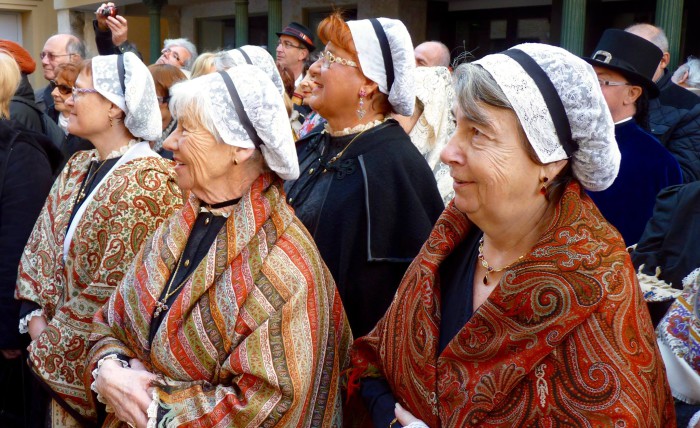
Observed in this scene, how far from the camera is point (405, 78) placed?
3283 mm

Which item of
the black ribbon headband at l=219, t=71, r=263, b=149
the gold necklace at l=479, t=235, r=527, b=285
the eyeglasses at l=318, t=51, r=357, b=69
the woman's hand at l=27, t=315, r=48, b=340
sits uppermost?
the eyeglasses at l=318, t=51, r=357, b=69

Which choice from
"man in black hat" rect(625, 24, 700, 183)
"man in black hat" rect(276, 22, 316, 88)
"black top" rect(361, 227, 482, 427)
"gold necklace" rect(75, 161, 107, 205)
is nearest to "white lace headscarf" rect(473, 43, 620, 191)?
"black top" rect(361, 227, 482, 427)

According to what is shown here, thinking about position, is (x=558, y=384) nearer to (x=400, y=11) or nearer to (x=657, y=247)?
(x=657, y=247)

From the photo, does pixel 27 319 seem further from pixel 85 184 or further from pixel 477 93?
pixel 477 93

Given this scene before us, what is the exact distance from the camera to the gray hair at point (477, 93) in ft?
6.14

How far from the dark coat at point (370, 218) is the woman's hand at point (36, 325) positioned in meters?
1.22

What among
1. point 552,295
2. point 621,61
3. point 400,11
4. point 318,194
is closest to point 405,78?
point 318,194

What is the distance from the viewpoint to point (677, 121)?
14.7 feet

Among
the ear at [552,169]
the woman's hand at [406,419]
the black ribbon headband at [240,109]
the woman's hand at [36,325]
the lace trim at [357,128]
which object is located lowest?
the woman's hand at [36,325]

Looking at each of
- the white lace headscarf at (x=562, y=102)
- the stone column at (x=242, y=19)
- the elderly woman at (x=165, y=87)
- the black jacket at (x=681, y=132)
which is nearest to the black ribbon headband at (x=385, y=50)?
the white lace headscarf at (x=562, y=102)

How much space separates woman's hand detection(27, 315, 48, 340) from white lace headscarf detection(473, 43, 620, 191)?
2.31m

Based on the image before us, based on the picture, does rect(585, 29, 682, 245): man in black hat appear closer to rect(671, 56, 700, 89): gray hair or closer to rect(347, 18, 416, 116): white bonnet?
rect(347, 18, 416, 116): white bonnet

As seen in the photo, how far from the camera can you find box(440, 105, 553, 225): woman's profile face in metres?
1.90

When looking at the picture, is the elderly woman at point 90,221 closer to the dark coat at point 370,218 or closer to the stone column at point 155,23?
the dark coat at point 370,218
